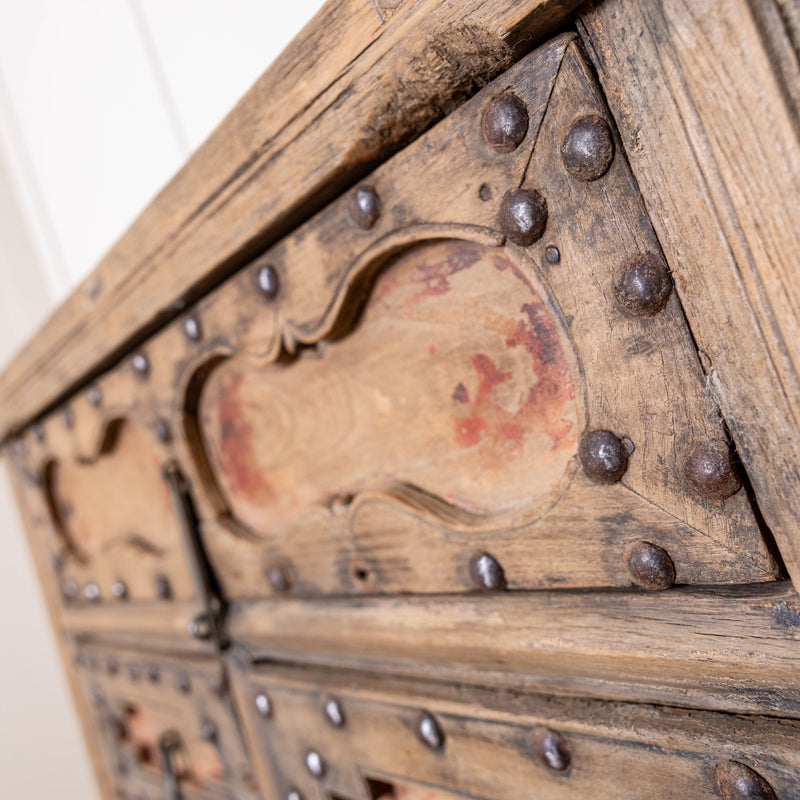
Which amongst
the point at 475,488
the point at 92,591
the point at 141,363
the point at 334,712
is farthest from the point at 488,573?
the point at 92,591

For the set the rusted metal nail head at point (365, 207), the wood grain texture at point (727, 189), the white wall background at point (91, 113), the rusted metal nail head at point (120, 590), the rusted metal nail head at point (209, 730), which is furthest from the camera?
the rusted metal nail head at point (120, 590)

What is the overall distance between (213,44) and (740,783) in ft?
2.71

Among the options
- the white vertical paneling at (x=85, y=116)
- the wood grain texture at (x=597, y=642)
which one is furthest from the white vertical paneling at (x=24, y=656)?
the wood grain texture at (x=597, y=642)

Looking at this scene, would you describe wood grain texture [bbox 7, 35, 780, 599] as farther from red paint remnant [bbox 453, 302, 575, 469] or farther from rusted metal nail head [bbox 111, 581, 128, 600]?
rusted metal nail head [bbox 111, 581, 128, 600]

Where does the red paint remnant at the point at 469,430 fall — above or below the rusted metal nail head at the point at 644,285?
below

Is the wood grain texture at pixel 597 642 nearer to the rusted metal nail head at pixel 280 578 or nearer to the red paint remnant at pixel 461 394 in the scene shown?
the rusted metal nail head at pixel 280 578

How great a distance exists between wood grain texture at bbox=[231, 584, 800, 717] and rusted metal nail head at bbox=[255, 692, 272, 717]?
0.16 meters

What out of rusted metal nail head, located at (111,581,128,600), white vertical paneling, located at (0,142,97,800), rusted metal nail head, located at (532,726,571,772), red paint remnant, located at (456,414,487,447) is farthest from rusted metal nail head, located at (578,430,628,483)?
white vertical paneling, located at (0,142,97,800)

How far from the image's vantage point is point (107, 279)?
33.3 inches

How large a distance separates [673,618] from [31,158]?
4.40 ft

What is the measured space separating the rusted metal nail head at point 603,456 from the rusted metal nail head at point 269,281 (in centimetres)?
33

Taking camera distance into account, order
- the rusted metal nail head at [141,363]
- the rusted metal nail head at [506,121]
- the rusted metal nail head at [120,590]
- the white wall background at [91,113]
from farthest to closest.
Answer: the rusted metal nail head at [120,590] < the rusted metal nail head at [141,363] < the white wall background at [91,113] < the rusted metal nail head at [506,121]

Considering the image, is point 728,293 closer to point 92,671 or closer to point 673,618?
point 673,618

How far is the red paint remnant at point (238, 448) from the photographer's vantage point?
2.61 feet
